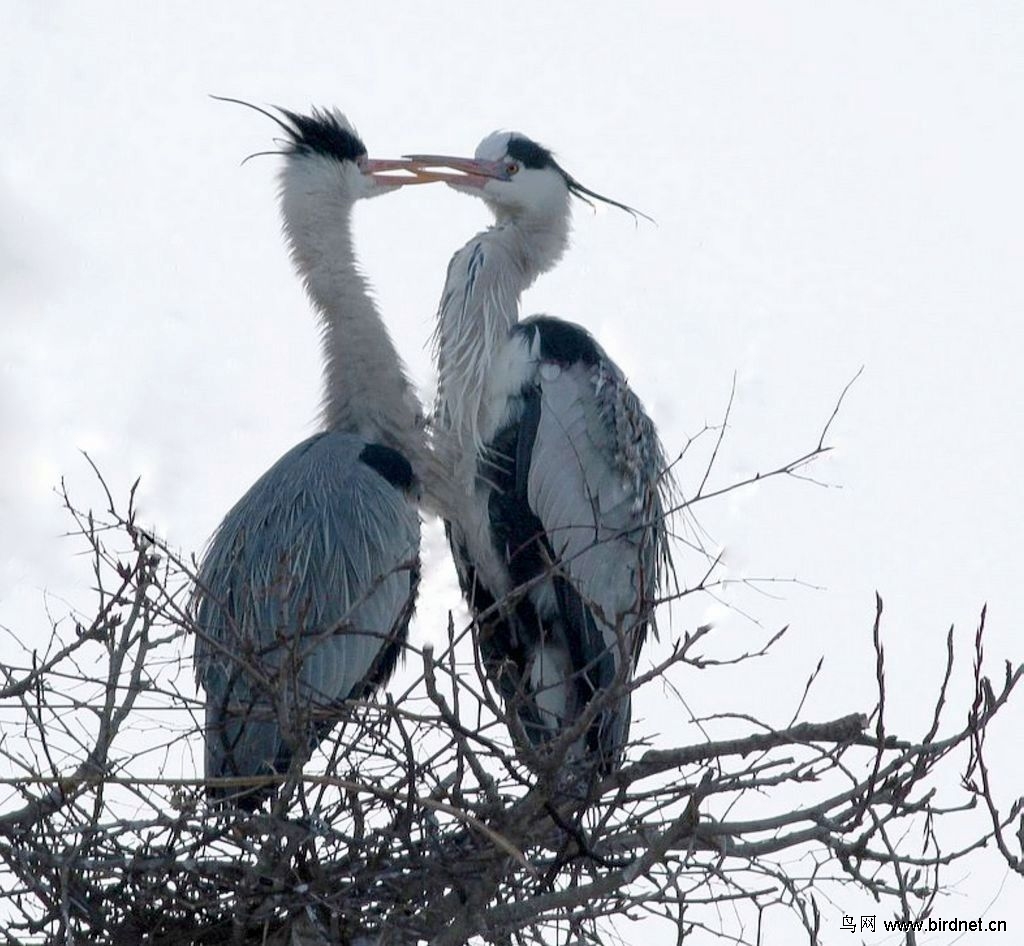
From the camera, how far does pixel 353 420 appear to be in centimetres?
535

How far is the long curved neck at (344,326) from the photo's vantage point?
5.36m

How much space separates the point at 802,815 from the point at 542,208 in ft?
11.2

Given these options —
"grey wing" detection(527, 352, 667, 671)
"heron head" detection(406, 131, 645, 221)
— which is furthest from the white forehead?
"grey wing" detection(527, 352, 667, 671)

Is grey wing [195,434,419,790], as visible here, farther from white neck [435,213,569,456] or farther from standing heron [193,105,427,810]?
white neck [435,213,569,456]

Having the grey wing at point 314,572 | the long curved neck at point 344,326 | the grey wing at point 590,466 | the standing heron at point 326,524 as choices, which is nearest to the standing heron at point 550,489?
the grey wing at point 590,466

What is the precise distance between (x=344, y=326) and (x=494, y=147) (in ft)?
3.90

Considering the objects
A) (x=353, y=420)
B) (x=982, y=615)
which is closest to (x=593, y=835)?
(x=982, y=615)

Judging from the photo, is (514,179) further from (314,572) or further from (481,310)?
(314,572)

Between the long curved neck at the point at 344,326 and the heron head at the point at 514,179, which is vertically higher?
the heron head at the point at 514,179

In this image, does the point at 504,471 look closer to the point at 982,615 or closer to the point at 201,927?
the point at 201,927

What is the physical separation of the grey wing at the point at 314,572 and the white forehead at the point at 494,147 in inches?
64.3

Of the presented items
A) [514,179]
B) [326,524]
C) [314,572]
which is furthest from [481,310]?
[314,572]

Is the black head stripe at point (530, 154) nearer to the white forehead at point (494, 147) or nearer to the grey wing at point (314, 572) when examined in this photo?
the white forehead at point (494, 147)

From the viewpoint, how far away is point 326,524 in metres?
4.73
